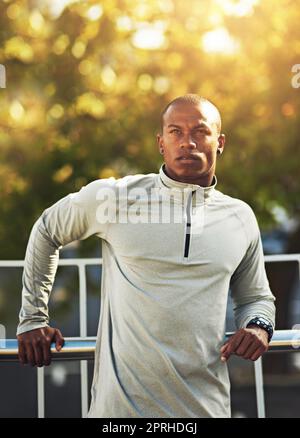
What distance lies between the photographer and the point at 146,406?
7.98ft

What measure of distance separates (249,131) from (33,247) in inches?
265

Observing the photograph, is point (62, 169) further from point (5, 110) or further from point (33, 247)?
point (33, 247)

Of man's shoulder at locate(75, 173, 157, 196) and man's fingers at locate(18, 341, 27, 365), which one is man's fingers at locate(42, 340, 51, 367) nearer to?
man's fingers at locate(18, 341, 27, 365)

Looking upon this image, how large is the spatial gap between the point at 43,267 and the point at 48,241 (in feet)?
0.29

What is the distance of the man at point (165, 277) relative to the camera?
95.6 inches

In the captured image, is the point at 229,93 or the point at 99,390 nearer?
the point at 99,390

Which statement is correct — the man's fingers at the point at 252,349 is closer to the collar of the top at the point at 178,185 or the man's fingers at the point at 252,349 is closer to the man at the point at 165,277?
the man at the point at 165,277

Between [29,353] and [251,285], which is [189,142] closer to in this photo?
[251,285]

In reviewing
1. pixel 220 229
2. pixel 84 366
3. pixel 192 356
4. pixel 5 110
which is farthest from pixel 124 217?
pixel 5 110

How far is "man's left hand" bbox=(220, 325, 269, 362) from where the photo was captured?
8.18 feet

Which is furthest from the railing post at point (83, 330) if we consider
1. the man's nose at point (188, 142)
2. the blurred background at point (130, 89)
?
the blurred background at point (130, 89)

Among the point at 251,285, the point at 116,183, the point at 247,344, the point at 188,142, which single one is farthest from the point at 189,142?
the point at 247,344

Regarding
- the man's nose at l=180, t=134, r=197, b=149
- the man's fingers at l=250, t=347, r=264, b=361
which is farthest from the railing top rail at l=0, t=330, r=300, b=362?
the man's nose at l=180, t=134, r=197, b=149

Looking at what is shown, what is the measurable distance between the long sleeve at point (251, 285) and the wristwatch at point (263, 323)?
2cm
